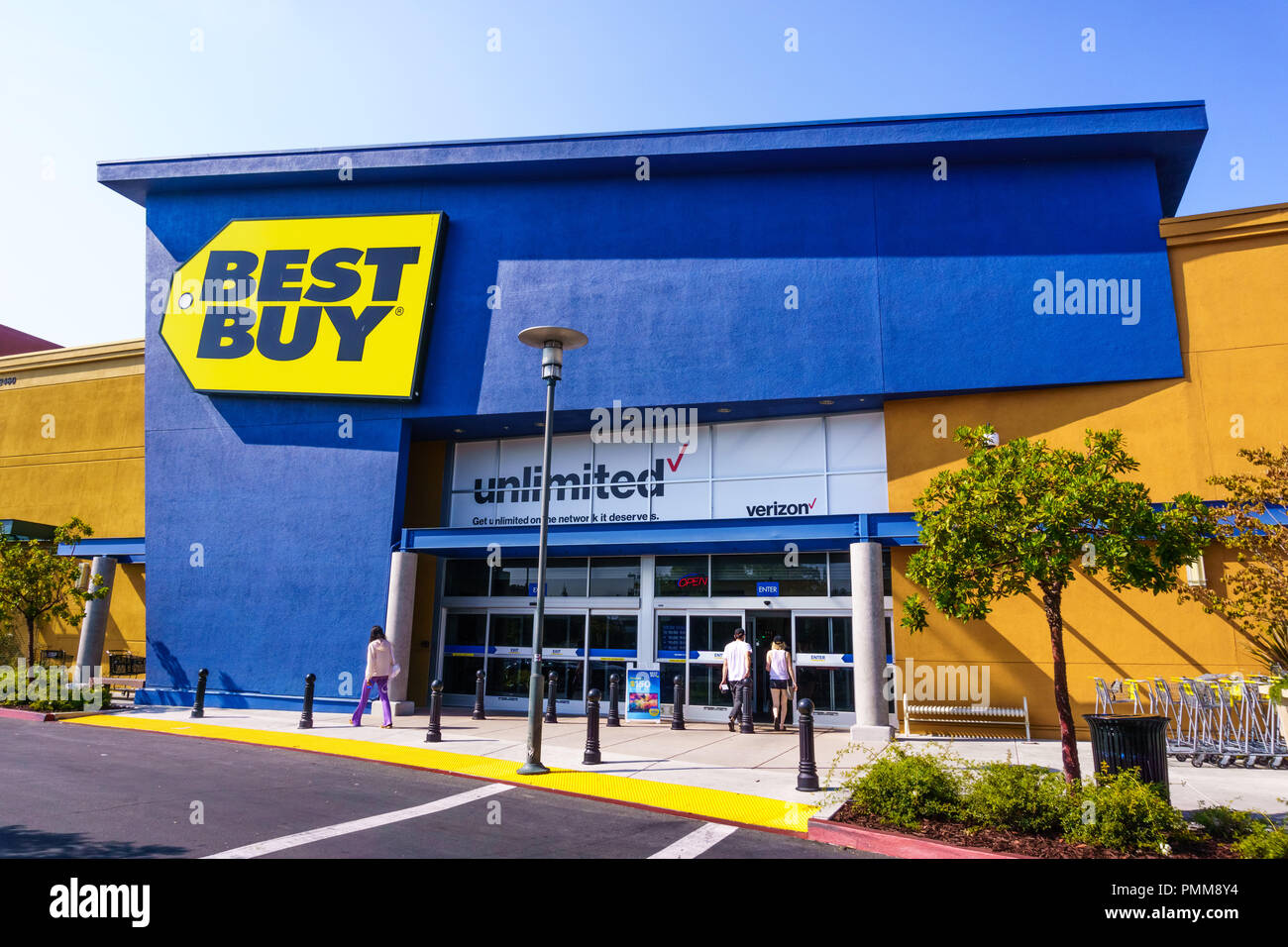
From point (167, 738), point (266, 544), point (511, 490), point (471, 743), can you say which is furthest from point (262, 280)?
point (471, 743)

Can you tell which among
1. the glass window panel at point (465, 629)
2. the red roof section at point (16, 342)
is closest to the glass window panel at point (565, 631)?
the glass window panel at point (465, 629)

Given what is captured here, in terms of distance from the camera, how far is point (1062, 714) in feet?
28.4

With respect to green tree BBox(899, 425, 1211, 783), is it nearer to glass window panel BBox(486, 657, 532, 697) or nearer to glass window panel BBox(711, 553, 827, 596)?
glass window panel BBox(711, 553, 827, 596)

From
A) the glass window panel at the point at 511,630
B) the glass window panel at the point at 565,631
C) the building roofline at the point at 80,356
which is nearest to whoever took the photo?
the glass window panel at the point at 565,631

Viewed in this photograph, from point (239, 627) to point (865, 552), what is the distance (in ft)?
48.1

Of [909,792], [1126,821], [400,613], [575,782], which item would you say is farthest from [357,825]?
[400,613]

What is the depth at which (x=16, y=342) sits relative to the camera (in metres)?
39.3

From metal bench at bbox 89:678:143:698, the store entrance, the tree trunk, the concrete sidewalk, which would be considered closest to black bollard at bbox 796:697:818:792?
the concrete sidewalk

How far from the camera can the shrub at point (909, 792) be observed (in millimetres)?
8023

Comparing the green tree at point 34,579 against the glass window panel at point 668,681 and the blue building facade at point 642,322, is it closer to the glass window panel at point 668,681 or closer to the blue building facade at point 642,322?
the blue building facade at point 642,322

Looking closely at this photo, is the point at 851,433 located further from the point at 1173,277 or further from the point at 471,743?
the point at 471,743

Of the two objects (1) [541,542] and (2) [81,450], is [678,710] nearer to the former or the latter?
(1) [541,542]

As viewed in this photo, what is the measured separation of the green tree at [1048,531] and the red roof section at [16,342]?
140 ft

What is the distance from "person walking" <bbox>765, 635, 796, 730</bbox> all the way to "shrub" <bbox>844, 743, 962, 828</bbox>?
22.3ft
